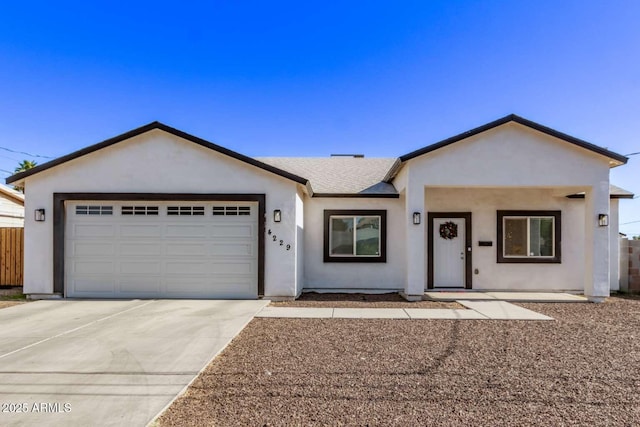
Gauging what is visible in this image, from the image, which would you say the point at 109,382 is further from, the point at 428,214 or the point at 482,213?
the point at 482,213

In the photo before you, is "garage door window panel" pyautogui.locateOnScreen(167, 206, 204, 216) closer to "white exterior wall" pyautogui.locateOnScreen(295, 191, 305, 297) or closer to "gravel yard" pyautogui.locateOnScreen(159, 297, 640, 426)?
"white exterior wall" pyautogui.locateOnScreen(295, 191, 305, 297)

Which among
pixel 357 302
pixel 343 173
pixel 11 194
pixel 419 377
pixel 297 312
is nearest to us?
pixel 419 377

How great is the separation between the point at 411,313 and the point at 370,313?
900mm

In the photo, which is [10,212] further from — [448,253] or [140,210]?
[448,253]

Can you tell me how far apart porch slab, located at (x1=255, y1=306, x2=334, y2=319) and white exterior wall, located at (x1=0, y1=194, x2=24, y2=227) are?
1316 centimetres

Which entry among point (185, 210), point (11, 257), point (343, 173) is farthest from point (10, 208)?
point (343, 173)

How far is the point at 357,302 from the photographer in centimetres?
931

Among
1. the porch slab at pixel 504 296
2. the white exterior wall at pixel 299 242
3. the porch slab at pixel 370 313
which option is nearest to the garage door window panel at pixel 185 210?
the white exterior wall at pixel 299 242

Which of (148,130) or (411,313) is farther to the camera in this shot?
(148,130)

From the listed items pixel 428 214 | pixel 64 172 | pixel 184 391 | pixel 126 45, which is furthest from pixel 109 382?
pixel 126 45

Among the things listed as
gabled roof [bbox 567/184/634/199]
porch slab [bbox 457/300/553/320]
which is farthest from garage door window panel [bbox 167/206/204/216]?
gabled roof [bbox 567/184/634/199]

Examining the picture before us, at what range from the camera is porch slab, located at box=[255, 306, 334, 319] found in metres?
7.59

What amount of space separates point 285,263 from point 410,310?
3281 millimetres

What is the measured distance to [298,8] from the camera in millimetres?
11789
